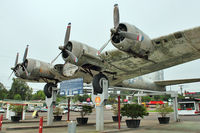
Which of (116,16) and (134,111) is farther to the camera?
(134,111)

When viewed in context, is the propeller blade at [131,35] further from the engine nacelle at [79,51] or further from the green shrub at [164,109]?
the green shrub at [164,109]

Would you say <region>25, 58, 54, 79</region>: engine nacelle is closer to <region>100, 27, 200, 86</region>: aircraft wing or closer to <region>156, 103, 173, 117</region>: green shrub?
<region>100, 27, 200, 86</region>: aircraft wing

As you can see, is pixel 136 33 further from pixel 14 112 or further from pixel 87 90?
pixel 14 112

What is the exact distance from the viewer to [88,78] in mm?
17078

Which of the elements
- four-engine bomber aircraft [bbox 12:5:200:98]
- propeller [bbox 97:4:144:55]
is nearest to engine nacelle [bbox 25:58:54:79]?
four-engine bomber aircraft [bbox 12:5:200:98]

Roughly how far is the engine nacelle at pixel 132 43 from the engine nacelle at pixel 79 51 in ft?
8.78

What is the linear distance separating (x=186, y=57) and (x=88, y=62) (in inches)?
261

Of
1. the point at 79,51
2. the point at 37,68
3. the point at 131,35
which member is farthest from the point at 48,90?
the point at 131,35

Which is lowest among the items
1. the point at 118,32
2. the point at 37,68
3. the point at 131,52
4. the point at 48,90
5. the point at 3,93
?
the point at 3,93

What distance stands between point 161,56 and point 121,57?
8.58ft

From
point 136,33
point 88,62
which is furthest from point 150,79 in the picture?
point 136,33

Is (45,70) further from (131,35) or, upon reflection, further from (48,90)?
(131,35)

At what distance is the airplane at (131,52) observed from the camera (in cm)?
943

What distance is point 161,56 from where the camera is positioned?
37.3ft
